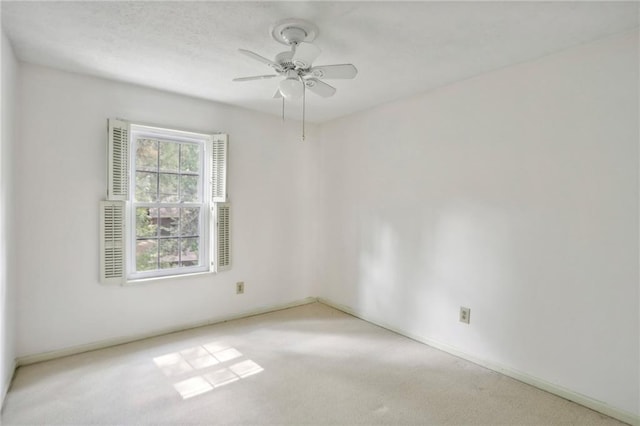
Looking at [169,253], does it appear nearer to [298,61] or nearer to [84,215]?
[84,215]

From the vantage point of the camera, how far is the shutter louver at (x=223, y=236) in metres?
3.59

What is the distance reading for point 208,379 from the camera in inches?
96.5

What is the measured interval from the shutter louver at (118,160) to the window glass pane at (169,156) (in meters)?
0.39

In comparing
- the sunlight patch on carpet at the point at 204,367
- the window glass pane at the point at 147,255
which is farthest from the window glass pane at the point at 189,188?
the sunlight patch on carpet at the point at 204,367

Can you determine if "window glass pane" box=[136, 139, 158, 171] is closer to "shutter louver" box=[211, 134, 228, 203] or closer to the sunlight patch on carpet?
"shutter louver" box=[211, 134, 228, 203]

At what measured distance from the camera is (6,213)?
2.21 meters

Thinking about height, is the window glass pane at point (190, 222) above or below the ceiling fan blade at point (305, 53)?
below

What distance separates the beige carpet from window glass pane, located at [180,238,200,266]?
767 millimetres

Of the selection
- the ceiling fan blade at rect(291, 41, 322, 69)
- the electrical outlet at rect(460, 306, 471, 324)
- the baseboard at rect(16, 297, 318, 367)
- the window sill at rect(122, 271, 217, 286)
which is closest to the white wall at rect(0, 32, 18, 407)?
the baseboard at rect(16, 297, 318, 367)

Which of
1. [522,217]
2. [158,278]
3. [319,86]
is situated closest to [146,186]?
[158,278]

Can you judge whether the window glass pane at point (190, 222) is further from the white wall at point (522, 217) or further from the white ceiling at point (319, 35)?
the white wall at point (522, 217)

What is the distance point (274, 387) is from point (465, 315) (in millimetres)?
1662

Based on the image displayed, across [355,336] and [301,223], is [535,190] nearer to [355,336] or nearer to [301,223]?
[355,336]

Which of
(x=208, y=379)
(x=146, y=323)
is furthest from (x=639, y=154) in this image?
(x=146, y=323)
